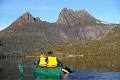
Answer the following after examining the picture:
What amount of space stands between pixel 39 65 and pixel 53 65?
Result: 5398mm

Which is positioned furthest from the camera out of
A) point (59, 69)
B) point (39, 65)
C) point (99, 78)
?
point (39, 65)

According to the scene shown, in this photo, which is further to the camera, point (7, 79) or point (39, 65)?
point (39, 65)

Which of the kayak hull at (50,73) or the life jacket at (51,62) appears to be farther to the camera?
the life jacket at (51,62)

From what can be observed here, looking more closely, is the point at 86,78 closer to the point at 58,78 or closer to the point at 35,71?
the point at 58,78

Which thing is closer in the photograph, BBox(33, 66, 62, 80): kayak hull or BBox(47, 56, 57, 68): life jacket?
BBox(33, 66, 62, 80): kayak hull

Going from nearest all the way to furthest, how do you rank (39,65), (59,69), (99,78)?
(99,78) < (59,69) < (39,65)

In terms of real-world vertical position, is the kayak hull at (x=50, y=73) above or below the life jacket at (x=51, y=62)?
below

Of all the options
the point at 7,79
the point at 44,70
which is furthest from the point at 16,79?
the point at 44,70

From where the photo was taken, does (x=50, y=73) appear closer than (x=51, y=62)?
Yes

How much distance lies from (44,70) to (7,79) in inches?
337

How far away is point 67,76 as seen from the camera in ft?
232

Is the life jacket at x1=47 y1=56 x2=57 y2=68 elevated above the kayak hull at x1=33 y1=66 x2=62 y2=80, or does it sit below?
above

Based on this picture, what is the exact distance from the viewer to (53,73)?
A: 70.2 m

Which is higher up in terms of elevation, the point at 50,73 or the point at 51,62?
the point at 51,62
